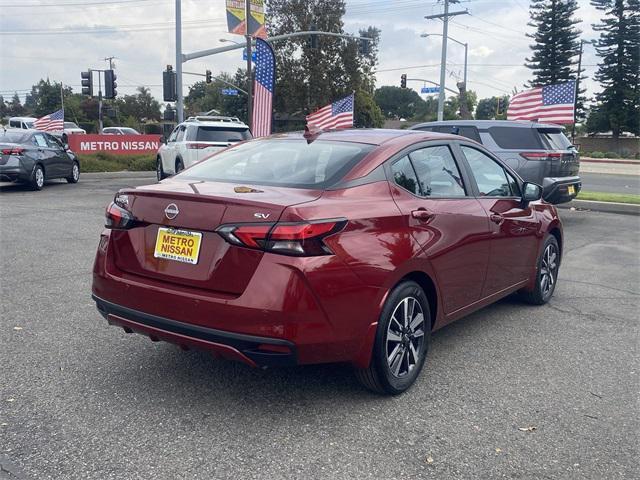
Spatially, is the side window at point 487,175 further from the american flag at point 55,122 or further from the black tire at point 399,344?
the american flag at point 55,122

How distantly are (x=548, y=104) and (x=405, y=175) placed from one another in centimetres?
1354

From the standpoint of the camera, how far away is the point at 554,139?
36.0 ft

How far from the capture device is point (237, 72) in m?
62.3

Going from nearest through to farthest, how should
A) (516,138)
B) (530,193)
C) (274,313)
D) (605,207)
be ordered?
(274,313) < (530,193) < (516,138) < (605,207)

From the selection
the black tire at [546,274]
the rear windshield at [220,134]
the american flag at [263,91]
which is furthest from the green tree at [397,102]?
the black tire at [546,274]

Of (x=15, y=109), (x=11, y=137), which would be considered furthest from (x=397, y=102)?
(x=11, y=137)

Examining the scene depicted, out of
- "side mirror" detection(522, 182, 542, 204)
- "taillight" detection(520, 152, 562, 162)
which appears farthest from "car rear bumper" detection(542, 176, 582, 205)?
"side mirror" detection(522, 182, 542, 204)

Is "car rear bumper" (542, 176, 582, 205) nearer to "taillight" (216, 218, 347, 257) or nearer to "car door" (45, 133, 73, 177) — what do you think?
"taillight" (216, 218, 347, 257)

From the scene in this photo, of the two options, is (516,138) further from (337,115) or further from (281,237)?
(337,115)

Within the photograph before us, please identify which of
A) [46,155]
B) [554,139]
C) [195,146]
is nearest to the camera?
[554,139]

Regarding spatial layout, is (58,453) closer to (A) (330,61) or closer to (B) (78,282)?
(B) (78,282)

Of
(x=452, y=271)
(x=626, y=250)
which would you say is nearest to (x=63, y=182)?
(x=626, y=250)

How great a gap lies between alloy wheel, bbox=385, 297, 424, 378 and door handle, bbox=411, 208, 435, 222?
0.51 meters

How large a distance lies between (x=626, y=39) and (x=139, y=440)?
59017mm
